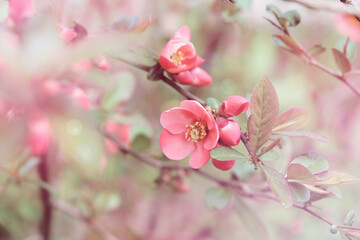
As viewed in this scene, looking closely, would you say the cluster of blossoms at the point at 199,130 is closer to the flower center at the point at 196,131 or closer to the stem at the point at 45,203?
the flower center at the point at 196,131

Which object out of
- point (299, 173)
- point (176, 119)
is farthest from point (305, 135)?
point (176, 119)

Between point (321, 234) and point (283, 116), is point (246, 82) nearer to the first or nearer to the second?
point (321, 234)

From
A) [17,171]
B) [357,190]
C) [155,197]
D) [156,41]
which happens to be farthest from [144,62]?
[357,190]

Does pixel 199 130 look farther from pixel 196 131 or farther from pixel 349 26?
pixel 349 26

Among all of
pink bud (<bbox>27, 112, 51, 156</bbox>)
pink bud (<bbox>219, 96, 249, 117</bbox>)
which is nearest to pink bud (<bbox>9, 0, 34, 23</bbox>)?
pink bud (<bbox>27, 112, 51, 156</bbox>)

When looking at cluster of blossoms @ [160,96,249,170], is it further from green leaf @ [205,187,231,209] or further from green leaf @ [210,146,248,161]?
green leaf @ [205,187,231,209]

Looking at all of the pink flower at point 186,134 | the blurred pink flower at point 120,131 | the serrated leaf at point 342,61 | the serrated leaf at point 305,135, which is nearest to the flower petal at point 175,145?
the pink flower at point 186,134
